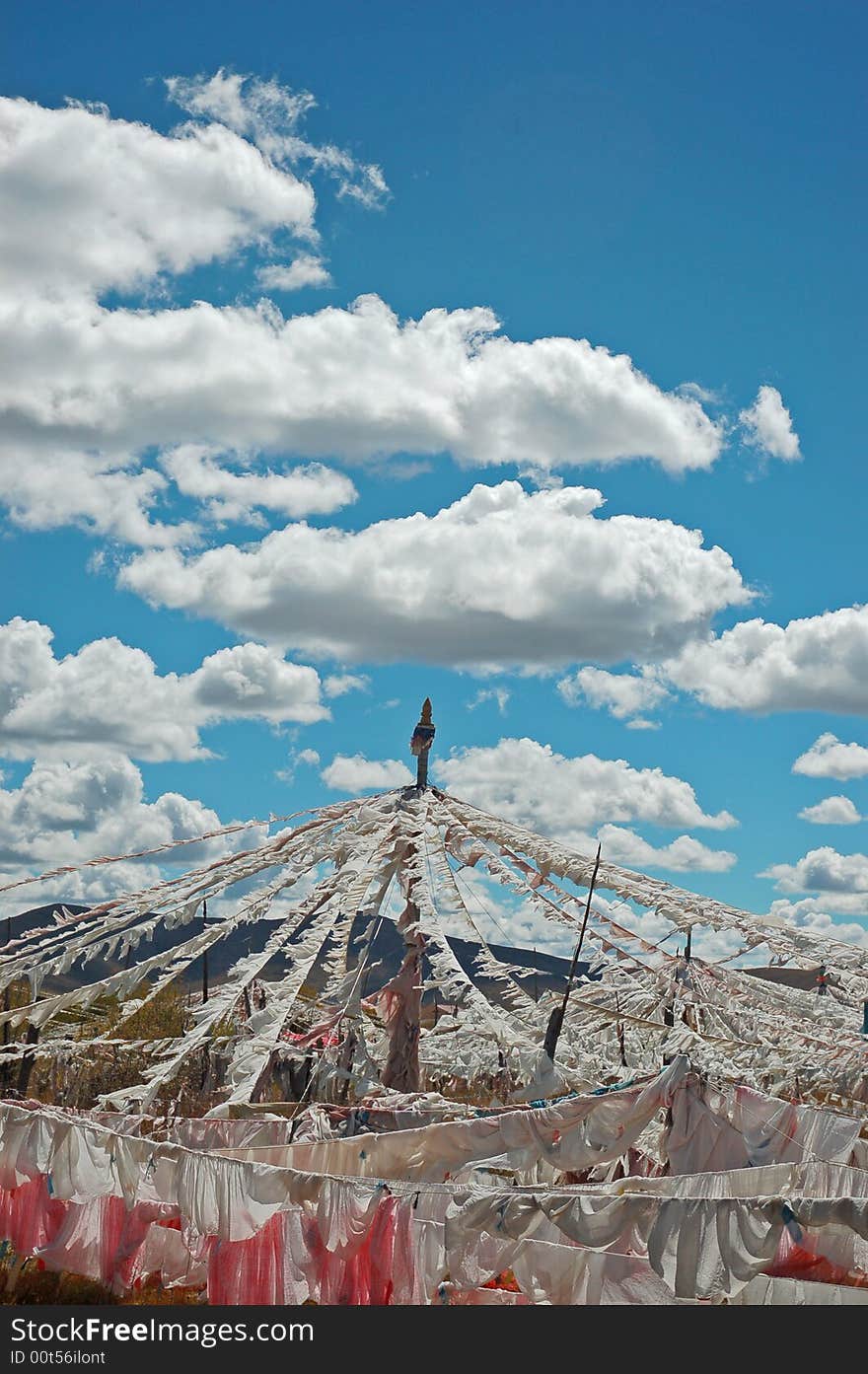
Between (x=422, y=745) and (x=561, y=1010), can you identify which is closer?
(x=561, y=1010)

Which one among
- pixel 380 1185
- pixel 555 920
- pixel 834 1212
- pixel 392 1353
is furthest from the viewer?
pixel 555 920

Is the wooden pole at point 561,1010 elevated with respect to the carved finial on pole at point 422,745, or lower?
lower

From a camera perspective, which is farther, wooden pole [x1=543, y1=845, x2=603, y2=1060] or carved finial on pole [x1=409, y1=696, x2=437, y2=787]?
carved finial on pole [x1=409, y1=696, x2=437, y2=787]

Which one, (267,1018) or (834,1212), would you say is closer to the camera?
(834,1212)

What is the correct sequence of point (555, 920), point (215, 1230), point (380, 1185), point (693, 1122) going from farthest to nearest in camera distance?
point (555, 920)
point (693, 1122)
point (215, 1230)
point (380, 1185)

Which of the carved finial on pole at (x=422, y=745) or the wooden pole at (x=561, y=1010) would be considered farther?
the carved finial on pole at (x=422, y=745)

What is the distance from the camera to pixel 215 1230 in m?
13.4

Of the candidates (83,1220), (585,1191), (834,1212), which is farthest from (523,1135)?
(83,1220)

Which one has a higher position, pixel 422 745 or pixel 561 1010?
pixel 422 745

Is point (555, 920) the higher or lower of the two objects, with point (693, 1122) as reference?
higher

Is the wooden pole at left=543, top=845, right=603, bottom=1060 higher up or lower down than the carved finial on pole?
lower down

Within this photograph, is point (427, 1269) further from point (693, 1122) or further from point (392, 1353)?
point (693, 1122)

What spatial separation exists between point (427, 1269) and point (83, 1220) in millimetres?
→ 5442

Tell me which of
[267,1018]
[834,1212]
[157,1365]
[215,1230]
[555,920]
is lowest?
[157,1365]
